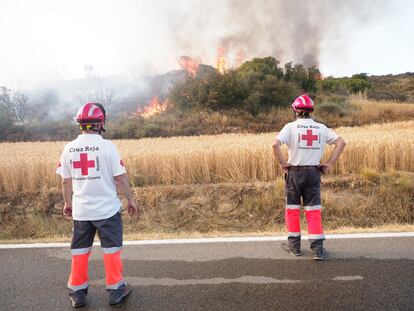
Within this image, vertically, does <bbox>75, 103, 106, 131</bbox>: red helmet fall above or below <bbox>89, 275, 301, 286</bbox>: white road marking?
above

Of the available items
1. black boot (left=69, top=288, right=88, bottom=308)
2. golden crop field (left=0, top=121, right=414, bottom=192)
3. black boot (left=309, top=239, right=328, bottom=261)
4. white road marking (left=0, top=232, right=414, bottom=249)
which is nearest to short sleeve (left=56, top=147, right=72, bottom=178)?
black boot (left=69, top=288, right=88, bottom=308)

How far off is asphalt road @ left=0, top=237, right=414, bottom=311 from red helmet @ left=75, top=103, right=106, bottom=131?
5.99 feet

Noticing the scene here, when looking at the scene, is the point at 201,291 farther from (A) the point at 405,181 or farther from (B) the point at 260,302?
(A) the point at 405,181

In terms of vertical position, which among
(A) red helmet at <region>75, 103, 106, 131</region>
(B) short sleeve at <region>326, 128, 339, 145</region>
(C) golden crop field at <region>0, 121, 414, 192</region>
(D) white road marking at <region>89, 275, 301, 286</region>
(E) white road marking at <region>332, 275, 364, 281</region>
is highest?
(A) red helmet at <region>75, 103, 106, 131</region>

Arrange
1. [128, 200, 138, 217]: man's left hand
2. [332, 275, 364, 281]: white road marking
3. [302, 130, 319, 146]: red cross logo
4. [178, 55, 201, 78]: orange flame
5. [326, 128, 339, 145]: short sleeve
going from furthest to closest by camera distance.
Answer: [178, 55, 201, 78]: orange flame, [326, 128, 339, 145]: short sleeve, [302, 130, 319, 146]: red cross logo, [332, 275, 364, 281]: white road marking, [128, 200, 138, 217]: man's left hand

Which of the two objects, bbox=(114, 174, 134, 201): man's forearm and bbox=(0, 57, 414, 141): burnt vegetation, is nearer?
bbox=(114, 174, 134, 201): man's forearm

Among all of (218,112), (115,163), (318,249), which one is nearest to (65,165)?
(115,163)

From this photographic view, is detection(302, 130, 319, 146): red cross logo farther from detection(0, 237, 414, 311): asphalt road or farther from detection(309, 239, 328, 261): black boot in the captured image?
detection(0, 237, 414, 311): asphalt road

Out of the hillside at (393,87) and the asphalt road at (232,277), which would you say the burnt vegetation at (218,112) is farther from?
the hillside at (393,87)

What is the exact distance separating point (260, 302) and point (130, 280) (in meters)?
1.55

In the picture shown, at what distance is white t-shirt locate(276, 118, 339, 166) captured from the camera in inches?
196

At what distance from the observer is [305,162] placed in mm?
5016

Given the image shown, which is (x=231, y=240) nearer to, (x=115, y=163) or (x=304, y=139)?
(x=304, y=139)

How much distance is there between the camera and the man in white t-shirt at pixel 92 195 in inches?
150
